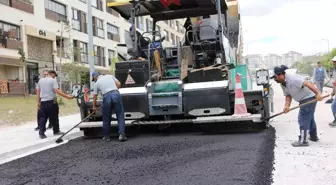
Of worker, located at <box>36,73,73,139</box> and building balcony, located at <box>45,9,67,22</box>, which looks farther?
building balcony, located at <box>45,9,67,22</box>

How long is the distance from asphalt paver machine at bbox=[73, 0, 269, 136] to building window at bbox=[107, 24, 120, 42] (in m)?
31.5

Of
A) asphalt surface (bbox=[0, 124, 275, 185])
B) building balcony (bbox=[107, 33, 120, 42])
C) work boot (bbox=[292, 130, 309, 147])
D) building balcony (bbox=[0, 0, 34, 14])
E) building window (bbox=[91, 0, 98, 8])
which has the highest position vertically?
building window (bbox=[91, 0, 98, 8])

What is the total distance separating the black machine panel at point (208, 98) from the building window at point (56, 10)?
24.7 meters

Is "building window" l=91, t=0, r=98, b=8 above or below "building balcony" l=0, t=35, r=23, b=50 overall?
above

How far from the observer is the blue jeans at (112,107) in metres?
7.39

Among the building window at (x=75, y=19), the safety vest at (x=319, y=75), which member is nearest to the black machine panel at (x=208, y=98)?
the safety vest at (x=319, y=75)

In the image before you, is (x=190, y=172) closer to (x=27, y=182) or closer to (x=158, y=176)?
(x=158, y=176)

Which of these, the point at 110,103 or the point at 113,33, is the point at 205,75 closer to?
the point at 110,103

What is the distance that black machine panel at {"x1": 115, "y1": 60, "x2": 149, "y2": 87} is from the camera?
7.95 metres

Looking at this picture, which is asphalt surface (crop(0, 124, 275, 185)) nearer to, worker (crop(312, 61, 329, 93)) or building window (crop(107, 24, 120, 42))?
worker (crop(312, 61, 329, 93))

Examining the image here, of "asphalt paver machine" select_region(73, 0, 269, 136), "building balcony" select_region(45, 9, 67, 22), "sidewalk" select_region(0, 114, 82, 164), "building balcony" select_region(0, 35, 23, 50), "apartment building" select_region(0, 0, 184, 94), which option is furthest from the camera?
"building balcony" select_region(45, 9, 67, 22)

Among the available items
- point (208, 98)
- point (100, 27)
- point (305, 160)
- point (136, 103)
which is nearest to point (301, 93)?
point (305, 160)

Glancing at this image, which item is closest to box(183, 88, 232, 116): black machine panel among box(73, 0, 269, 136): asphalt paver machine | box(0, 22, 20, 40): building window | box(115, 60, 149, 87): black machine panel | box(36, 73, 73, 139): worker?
box(73, 0, 269, 136): asphalt paver machine

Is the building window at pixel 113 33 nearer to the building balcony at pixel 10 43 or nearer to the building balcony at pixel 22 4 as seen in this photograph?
the building balcony at pixel 22 4
